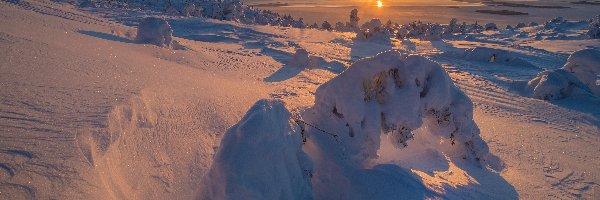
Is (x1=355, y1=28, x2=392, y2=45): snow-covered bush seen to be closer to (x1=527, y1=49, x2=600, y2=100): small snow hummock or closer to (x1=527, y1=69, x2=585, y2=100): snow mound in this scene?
(x1=527, y1=49, x2=600, y2=100): small snow hummock

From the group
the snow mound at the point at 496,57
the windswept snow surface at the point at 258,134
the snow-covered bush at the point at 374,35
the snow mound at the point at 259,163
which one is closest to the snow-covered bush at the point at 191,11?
the snow-covered bush at the point at 374,35

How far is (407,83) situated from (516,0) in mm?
38976

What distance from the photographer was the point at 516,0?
36062 millimetres

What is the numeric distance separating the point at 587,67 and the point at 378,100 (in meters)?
5.25

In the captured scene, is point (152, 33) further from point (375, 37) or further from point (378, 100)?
point (375, 37)

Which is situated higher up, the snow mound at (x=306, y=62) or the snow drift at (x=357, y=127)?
the snow drift at (x=357, y=127)

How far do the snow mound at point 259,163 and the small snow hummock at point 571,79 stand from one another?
4.92m

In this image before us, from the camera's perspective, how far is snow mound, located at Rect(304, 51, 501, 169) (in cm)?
251

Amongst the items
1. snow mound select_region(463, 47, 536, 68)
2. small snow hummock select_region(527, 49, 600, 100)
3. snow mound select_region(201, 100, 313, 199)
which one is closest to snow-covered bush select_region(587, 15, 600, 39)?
snow mound select_region(463, 47, 536, 68)

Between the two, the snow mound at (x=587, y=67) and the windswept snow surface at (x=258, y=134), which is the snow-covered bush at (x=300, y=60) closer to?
the windswept snow surface at (x=258, y=134)

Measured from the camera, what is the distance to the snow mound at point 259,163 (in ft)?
5.83

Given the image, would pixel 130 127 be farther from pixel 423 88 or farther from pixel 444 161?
pixel 444 161

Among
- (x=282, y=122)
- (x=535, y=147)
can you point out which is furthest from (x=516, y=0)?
(x=282, y=122)

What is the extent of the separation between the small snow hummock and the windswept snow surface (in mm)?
552
